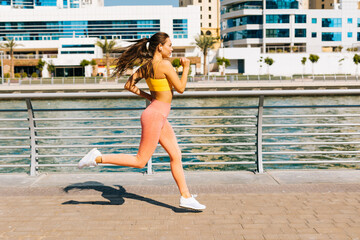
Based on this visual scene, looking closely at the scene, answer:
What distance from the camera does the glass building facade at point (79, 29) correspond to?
9331 centimetres

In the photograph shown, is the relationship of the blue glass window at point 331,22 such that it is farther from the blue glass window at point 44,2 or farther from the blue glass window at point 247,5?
the blue glass window at point 44,2

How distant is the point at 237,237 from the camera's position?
159 inches

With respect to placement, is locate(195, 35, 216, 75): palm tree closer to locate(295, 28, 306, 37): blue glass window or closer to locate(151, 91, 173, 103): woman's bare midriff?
locate(295, 28, 306, 37): blue glass window

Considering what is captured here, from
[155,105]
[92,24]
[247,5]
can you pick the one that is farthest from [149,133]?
[92,24]

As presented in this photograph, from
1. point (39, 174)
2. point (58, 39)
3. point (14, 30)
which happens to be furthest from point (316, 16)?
point (39, 174)

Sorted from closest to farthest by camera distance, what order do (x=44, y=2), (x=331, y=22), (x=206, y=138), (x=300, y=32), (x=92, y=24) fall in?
(x=206, y=138), (x=300, y=32), (x=92, y=24), (x=331, y=22), (x=44, y=2)

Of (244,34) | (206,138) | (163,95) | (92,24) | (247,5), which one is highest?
(247,5)

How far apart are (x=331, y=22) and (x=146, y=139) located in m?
99.0

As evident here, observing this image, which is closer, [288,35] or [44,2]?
[288,35]

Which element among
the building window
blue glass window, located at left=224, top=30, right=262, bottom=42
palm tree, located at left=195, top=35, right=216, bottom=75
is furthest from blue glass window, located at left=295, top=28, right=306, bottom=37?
A: the building window

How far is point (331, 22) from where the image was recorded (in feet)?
314

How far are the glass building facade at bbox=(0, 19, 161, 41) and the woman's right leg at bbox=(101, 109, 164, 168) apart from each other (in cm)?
9016

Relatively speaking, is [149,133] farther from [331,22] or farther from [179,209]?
[331,22]

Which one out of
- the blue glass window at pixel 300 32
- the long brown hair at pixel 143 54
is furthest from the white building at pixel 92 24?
the long brown hair at pixel 143 54
